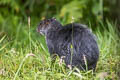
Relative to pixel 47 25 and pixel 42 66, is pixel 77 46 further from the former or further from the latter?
pixel 47 25

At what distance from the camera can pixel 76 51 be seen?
4316mm

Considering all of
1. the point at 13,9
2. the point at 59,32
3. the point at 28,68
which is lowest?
the point at 28,68

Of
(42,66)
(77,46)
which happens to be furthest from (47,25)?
(77,46)

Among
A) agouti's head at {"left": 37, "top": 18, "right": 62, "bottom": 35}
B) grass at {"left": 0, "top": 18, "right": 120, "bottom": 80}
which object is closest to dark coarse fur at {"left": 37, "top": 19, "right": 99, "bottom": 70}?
grass at {"left": 0, "top": 18, "right": 120, "bottom": 80}

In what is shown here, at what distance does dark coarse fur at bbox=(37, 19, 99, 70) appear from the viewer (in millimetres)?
4262

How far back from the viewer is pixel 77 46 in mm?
4301

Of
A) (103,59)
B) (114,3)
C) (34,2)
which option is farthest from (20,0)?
(103,59)

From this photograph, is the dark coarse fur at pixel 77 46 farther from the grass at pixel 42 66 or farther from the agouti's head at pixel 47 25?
the agouti's head at pixel 47 25

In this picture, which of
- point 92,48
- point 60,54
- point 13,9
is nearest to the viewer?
point 92,48

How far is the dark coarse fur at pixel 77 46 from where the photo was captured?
4.26m

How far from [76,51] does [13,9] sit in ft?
15.8

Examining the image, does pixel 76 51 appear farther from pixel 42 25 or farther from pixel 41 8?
pixel 41 8

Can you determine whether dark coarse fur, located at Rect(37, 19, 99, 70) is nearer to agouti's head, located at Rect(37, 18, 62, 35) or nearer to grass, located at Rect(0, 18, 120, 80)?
grass, located at Rect(0, 18, 120, 80)

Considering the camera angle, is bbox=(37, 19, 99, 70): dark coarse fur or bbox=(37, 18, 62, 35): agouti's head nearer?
bbox=(37, 19, 99, 70): dark coarse fur
